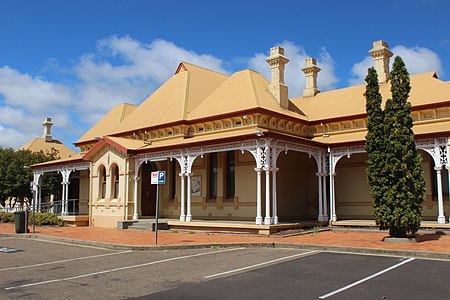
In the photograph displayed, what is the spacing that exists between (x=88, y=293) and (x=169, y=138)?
17.5m

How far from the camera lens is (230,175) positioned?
76.2 ft

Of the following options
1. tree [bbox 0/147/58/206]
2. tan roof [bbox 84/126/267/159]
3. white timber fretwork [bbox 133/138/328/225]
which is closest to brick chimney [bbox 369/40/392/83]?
white timber fretwork [bbox 133/138/328/225]

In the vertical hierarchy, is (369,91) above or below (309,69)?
below

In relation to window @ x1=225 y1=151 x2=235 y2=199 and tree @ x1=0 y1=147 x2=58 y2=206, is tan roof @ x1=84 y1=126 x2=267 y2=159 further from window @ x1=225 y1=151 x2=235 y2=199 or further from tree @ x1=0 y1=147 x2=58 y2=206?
tree @ x1=0 y1=147 x2=58 y2=206

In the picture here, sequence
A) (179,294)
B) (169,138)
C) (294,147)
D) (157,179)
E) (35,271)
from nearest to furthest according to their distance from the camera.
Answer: (179,294)
(35,271)
(157,179)
(294,147)
(169,138)

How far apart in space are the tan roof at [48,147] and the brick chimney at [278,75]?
32024 millimetres

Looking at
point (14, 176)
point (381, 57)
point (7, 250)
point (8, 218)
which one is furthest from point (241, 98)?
point (14, 176)

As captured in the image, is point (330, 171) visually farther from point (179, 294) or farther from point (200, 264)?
point (179, 294)

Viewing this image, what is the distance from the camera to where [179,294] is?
26.4 ft

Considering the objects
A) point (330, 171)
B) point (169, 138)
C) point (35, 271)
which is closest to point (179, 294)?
point (35, 271)

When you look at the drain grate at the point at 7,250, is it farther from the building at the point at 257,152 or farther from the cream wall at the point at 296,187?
the cream wall at the point at 296,187

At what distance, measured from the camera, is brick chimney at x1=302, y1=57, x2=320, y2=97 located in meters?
28.2

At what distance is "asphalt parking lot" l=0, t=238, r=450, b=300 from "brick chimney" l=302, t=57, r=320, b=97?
52.6ft

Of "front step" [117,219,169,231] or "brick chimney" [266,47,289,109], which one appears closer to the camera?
"front step" [117,219,169,231]
